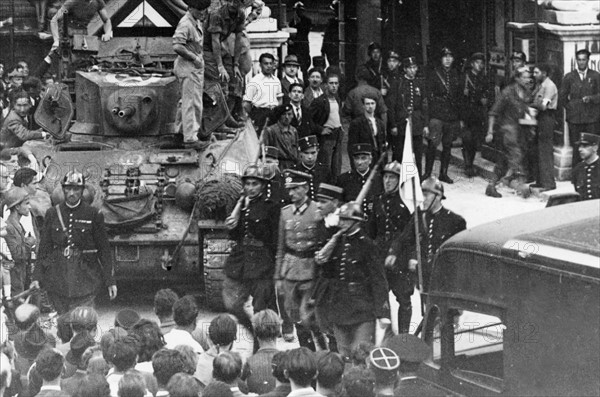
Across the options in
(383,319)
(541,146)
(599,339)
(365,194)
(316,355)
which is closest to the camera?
(599,339)

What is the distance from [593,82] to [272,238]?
299 centimetres

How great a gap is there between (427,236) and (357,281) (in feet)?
2.30

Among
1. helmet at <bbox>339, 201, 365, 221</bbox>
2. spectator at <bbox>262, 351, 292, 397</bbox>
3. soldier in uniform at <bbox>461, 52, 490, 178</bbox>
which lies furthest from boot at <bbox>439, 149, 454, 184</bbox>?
spectator at <bbox>262, 351, 292, 397</bbox>

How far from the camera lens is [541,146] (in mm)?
11992

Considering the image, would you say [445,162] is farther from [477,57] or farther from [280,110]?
[280,110]

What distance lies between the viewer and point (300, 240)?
11055 millimetres

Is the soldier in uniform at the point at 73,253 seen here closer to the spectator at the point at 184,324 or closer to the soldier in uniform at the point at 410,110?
the spectator at the point at 184,324

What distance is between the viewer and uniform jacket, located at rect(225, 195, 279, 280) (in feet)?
37.6

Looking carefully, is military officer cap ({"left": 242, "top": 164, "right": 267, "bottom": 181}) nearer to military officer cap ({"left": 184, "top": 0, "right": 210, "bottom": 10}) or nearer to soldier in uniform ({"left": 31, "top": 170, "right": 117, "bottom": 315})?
soldier in uniform ({"left": 31, "top": 170, "right": 117, "bottom": 315})

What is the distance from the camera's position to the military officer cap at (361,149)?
39.3 feet

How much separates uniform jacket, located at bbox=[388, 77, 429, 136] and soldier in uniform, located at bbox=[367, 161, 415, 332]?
7.42 feet

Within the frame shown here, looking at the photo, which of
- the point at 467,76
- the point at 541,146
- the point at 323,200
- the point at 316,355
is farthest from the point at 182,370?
the point at 467,76

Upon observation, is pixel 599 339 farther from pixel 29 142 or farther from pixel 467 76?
pixel 29 142

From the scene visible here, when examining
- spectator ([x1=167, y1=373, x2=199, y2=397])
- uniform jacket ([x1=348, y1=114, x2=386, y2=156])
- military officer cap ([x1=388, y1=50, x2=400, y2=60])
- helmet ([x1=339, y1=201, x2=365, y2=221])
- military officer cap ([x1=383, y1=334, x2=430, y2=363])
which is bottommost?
spectator ([x1=167, y1=373, x2=199, y2=397])
